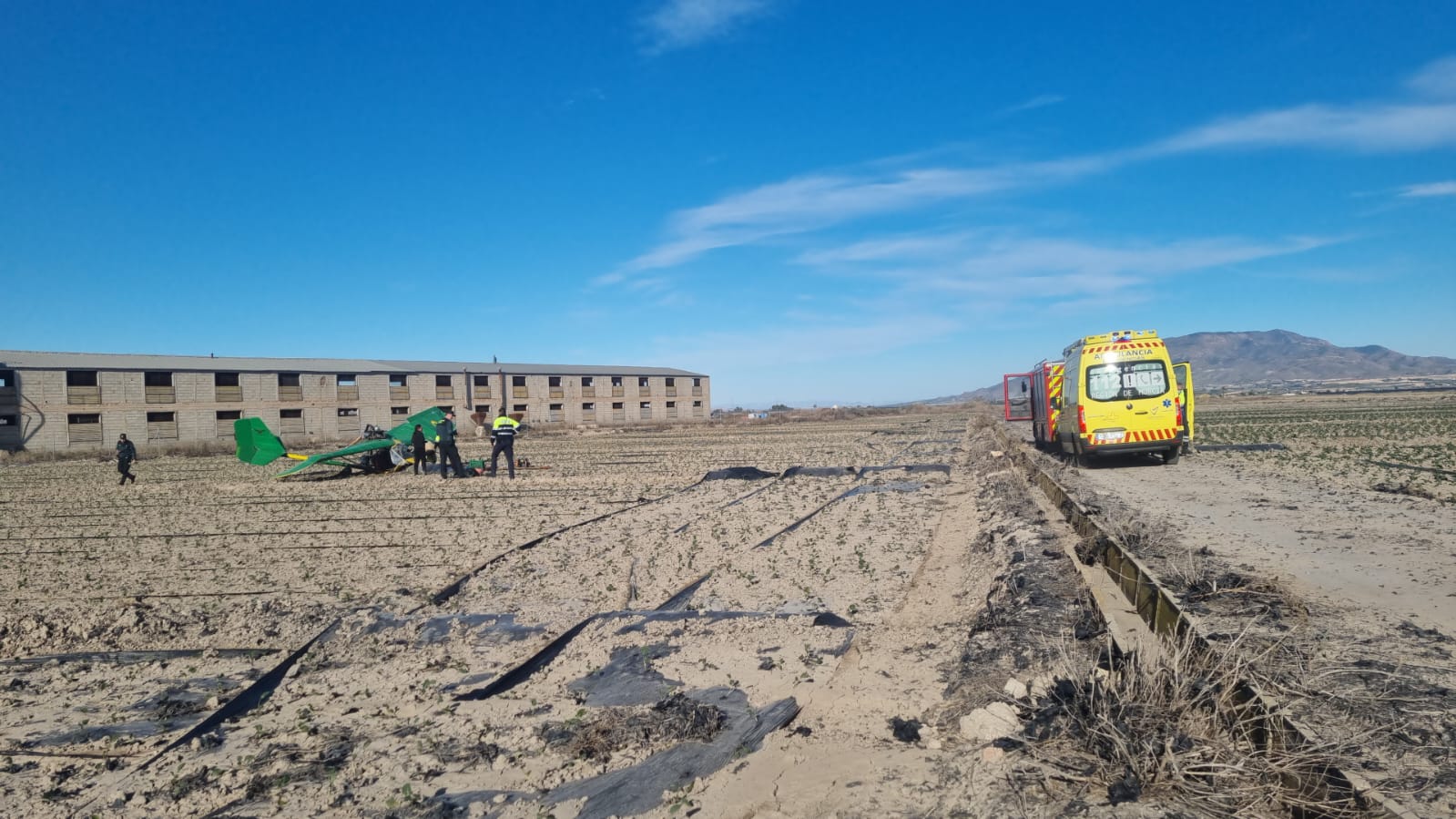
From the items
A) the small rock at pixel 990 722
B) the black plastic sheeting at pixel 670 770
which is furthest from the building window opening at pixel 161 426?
the small rock at pixel 990 722

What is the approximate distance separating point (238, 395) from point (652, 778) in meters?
50.2

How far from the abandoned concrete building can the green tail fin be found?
13.9 meters

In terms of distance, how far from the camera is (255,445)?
23.7 metres

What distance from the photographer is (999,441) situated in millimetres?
27797

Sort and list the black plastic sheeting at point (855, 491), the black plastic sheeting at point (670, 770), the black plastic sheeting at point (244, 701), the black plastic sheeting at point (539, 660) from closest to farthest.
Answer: the black plastic sheeting at point (670, 770), the black plastic sheeting at point (244, 701), the black plastic sheeting at point (539, 660), the black plastic sheeting at point (855, 491)

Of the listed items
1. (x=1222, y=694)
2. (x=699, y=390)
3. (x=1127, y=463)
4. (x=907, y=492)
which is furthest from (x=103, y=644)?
(x=699, y=390)

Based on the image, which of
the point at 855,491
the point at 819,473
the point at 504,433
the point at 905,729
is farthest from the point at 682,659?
the point at 504,433

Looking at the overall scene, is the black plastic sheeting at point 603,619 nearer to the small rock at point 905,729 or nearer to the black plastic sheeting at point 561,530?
the small rock at point 905,729

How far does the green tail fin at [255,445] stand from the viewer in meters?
23.5

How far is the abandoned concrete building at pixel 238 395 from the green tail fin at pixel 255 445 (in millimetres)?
13918

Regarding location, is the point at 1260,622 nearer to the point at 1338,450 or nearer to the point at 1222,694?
the point at 1222,694

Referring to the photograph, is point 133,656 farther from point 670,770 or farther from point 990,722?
point 990,722

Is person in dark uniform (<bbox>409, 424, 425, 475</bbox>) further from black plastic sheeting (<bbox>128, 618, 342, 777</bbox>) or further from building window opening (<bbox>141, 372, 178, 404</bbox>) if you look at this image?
building window opening (<bbox>141, 372, 178, 404</bbox>)

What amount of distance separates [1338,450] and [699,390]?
182 ft
